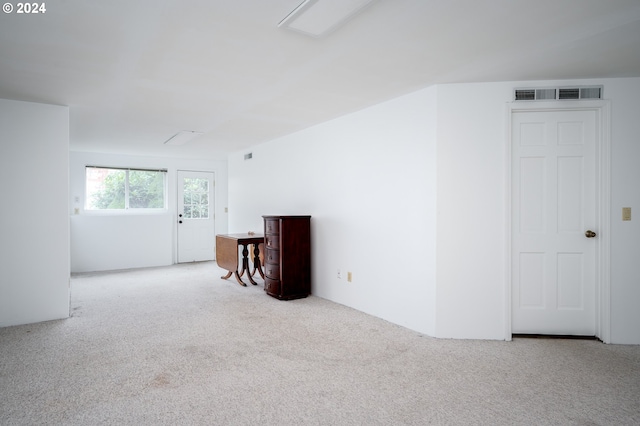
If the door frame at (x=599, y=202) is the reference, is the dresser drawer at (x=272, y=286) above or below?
below

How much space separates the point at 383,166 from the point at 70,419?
3.08 metres

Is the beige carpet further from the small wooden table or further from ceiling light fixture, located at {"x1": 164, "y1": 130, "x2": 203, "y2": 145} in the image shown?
ceiling light fixture, located at {"x1": 164, "y1": 130, "x2": 203, "y2": 145}

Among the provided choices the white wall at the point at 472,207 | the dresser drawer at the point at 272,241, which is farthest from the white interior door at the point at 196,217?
the white wall at the point at 472,207

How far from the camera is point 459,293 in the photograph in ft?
10.3

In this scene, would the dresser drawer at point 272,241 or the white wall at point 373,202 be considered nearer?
the white wall at point 373,202

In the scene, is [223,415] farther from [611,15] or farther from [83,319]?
[611,15]

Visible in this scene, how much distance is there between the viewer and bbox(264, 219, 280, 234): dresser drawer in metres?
4.52

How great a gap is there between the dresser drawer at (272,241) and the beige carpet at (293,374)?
40.2 inches

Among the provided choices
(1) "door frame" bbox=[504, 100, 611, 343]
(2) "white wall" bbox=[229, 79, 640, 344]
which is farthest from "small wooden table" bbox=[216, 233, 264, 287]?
(1) "door frame" bbox=[504, 100, 611, 343]

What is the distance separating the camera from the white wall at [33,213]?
11.6 ft

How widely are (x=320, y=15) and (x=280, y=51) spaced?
0.58 metres

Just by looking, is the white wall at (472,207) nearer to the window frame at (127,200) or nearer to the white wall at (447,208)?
the white wall at (447,208)

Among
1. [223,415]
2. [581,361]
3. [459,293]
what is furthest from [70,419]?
[581,361]

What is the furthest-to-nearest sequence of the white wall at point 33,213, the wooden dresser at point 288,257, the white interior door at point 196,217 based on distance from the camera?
the white interior door at point 196,217, the wooden dresser at point 288,257, the white wall at point 33,213
